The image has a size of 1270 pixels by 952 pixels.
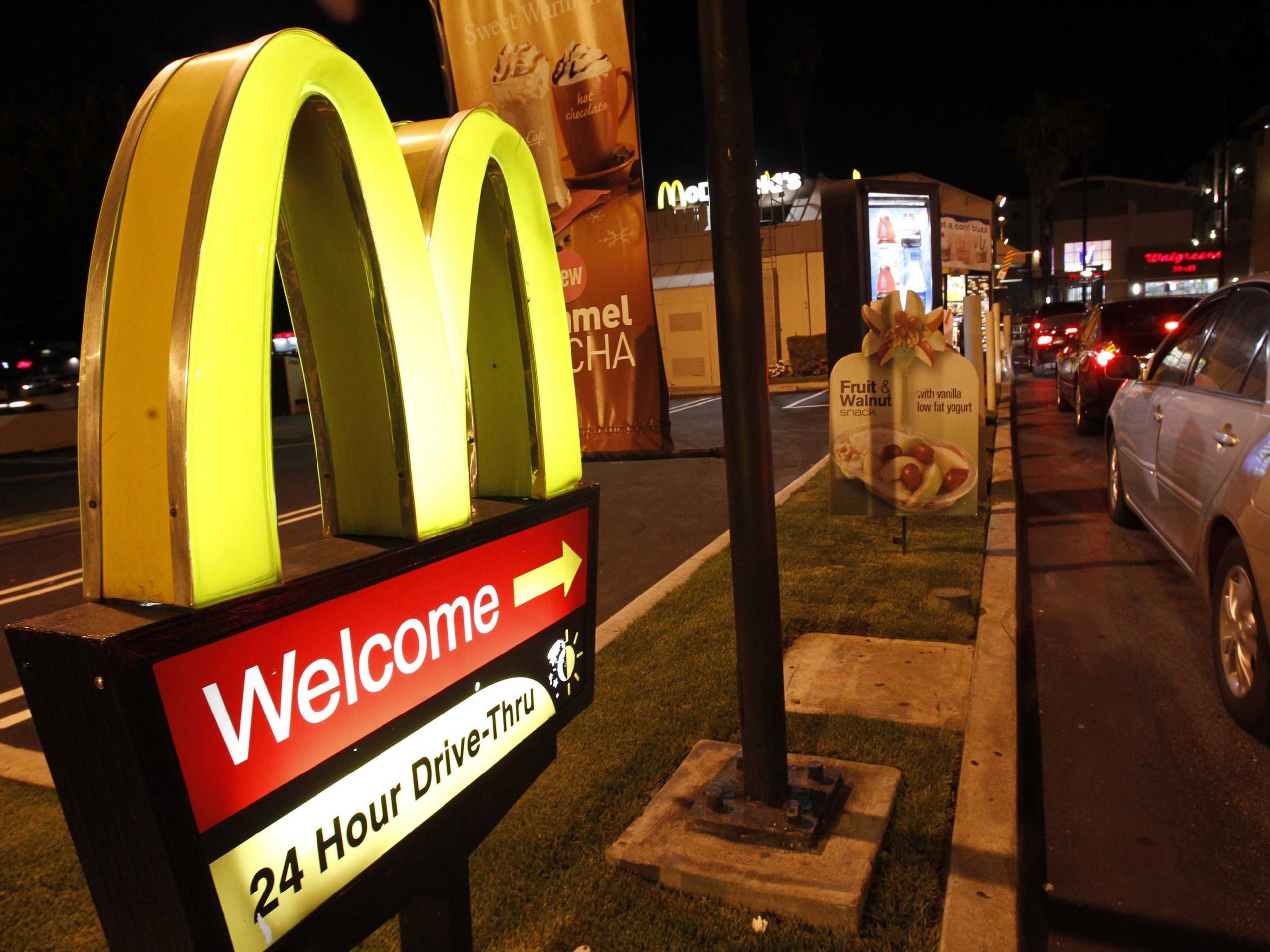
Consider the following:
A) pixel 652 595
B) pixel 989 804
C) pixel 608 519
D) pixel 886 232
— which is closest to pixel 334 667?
pixel 989 804

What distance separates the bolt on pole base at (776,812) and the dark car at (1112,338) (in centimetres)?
1003

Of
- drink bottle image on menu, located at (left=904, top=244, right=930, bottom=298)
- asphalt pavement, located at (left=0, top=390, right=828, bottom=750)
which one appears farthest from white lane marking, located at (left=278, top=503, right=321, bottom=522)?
drink bottle image on menu, located at (left=904, top=244, right=930, bottom=298)

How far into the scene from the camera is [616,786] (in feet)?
11.6

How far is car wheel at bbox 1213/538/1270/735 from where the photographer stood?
3633 mm

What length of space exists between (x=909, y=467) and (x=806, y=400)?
16918 millimetres

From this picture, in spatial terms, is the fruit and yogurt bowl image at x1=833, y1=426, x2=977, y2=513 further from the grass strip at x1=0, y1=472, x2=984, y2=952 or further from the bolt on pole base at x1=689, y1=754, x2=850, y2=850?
the bolt on pole base at x1=689, y1=754, x2=850, y2=850

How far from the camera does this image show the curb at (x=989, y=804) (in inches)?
103

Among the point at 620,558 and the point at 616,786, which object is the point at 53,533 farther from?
the point at 616,786

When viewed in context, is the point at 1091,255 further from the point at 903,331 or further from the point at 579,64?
the point at 579,64

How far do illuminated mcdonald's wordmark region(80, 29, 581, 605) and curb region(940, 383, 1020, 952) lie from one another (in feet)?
5.67

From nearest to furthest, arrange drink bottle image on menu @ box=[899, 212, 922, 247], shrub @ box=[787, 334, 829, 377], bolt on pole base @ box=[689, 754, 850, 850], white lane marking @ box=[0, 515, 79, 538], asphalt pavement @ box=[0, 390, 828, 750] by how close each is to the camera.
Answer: bolt on pole base @ box=[689, 754, 850, 850], asphalt pavement @ box=[0, 390, 828, 750], drink bottle image on menu @ box=[899, 212, 922, 247], white lane marking @ box=[0, 515, 79, 538], shrub @ box=[787, 334, 829, 377]

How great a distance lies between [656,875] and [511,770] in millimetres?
1033

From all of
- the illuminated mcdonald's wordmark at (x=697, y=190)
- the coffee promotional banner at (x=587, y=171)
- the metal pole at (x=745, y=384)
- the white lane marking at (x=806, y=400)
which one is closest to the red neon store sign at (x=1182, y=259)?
the illuminated mcdonald's wordmark at (x=697, y=190)

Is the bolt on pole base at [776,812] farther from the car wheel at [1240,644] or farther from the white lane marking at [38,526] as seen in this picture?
the white lane marking at [38,526]
